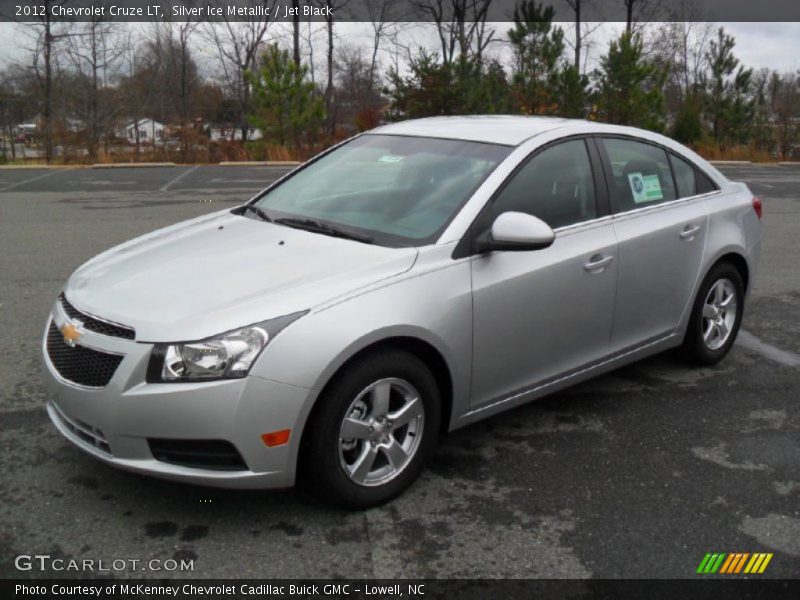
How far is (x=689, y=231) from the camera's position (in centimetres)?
507

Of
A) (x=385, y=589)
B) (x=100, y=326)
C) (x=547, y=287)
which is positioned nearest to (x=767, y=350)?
(x=547, y=287)

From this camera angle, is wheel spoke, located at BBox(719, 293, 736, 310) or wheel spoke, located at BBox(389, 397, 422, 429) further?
wheel spoke, located at BBox(719, 293, 736, 310)

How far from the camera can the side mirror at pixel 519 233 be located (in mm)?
3836

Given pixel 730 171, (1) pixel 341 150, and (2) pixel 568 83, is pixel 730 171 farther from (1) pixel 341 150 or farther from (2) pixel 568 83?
(1) pixel 341 150

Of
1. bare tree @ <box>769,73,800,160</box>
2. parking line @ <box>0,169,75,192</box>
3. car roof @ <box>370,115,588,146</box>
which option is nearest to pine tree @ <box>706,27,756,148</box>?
bare tree @ <box>769,73,800,160</box>

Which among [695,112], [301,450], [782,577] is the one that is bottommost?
[782,577]

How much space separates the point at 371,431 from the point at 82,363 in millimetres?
1196

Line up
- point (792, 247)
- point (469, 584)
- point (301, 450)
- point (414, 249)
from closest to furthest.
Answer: point (469, 584), point (301, 450), point (414, 249), point (792, 247)

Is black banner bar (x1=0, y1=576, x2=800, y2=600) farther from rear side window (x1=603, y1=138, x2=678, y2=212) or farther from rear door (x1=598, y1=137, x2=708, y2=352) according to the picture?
rear side window (x1=603, y1=138, x2=678, y2=212)

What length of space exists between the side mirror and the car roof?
693mm

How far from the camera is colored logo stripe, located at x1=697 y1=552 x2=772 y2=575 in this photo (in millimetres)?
3281

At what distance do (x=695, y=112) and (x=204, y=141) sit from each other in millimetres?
15739

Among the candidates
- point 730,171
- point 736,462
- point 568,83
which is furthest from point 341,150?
point 568,83

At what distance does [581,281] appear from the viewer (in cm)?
435
